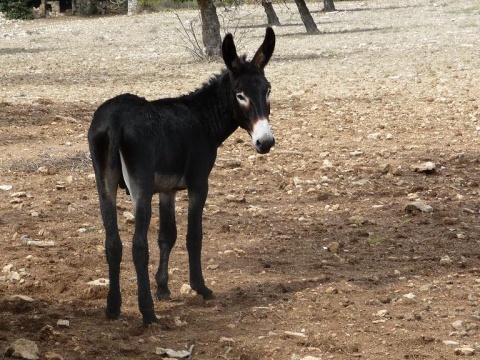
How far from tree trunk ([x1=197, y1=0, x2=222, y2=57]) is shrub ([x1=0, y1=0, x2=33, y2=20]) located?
26504 millimetres

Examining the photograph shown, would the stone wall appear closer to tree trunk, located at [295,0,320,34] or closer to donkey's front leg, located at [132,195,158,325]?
tree trunk, located at [295,0,320,34]

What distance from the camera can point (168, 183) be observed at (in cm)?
627

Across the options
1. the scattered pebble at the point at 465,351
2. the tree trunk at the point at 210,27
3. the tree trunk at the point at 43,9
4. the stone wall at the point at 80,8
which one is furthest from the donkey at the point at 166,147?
the tree trunk at the point at 43,9

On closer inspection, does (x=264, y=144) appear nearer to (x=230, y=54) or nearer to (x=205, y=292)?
(x=230, y=54)

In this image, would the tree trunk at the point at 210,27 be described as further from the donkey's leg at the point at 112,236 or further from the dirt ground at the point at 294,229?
the donkey's leg at the point at 112,236

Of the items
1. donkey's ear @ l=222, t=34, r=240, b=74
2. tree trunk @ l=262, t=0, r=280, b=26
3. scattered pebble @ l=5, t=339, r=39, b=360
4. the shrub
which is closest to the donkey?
donkey's ear @ l=222, t=34, r=240, b=74

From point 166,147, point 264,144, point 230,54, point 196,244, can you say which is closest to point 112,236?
point 166,147

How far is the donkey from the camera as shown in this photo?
5.90 m

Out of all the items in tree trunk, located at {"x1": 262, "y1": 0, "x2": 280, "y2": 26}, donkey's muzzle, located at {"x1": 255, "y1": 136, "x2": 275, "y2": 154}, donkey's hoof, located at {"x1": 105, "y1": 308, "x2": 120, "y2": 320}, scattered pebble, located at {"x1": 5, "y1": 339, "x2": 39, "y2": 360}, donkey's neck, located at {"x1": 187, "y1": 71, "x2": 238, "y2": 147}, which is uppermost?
donkey's neck, located at {"x1": 187, "y1": 71, "x2": 238, "y2": 147}

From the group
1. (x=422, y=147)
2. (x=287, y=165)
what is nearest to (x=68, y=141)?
(x=287, y=165)

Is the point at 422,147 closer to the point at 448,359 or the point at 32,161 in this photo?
A: the point at 32,161

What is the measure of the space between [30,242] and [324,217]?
2650mm

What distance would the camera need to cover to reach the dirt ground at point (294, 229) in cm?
589

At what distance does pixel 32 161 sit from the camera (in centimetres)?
1110
